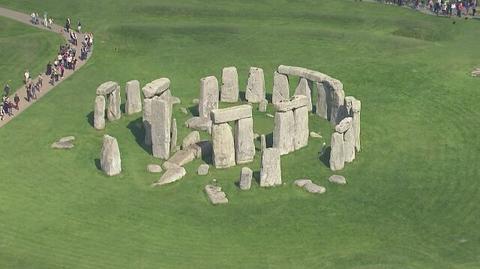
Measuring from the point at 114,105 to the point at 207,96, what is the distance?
564 centimetres

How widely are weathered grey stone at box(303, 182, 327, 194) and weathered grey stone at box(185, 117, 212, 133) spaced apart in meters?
9.46

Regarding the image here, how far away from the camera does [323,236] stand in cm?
4094

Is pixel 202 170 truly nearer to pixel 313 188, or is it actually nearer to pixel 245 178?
pixel 245 178

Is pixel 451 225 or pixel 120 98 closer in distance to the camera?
pixel 451 225

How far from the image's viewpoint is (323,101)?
183 feet

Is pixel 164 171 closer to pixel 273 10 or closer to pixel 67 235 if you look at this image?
pixel 67 235

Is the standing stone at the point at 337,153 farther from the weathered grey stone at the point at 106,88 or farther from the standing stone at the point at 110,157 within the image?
the weathered grey stone at the point at 106,88

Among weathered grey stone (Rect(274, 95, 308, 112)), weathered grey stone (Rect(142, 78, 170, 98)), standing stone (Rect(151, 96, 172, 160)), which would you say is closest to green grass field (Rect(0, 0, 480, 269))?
standing stone (Rect(151, 96, 172, 160))

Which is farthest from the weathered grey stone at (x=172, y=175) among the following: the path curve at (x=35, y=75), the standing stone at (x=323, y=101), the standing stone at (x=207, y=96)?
the path curve at (x=35, y=75)

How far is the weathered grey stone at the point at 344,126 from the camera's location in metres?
47.2

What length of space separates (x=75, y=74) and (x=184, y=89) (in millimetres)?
8180

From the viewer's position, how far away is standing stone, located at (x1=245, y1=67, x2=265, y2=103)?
191 ft

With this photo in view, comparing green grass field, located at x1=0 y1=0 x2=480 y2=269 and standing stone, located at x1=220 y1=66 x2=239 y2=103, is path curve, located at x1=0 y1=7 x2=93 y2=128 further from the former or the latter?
standing stone, located at x1=220 y1=66 x2=239 y2=103

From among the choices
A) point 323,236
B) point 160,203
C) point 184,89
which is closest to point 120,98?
point 184,89
